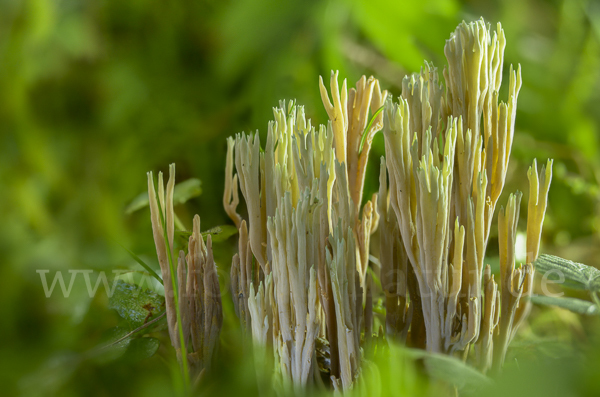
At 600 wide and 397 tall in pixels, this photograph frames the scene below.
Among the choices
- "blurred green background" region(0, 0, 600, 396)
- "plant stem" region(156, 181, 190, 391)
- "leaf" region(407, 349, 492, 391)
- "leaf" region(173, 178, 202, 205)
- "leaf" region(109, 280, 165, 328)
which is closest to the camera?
"leaf" region(407, 349, 492, 391)

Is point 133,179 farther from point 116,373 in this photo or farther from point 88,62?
point 116,373

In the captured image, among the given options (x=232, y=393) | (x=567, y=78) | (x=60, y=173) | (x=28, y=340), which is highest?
(x=567, y=78)

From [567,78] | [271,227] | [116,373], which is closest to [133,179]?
[116,373]

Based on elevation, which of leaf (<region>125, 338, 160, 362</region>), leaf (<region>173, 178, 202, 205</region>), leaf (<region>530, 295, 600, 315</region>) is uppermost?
leaf (<region>173, 178, 202, 205</region>)

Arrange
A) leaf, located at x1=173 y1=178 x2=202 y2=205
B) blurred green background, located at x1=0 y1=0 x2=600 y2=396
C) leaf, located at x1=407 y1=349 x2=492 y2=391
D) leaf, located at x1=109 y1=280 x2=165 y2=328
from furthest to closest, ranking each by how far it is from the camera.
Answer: blurred green background, located at x1=0 y1=0 x2=600 y2=396 → leaf, located at x1=173 y1=178 x2=202 y2=205 → leaf, located at x1=109 y1=280 x2=165 y2=328 → leaf, located at x1=407 y1=349 x2=492 y2=391

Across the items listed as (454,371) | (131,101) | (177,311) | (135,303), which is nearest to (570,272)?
(454,371)

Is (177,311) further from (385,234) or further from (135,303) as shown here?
(385,234)

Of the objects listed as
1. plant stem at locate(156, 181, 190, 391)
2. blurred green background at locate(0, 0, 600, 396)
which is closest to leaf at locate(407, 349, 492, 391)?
plant stem at locate(156, 181, 190, 391)

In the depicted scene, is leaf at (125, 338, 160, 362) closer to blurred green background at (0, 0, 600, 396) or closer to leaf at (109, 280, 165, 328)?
leaf at (109, 280, 165, 328)
